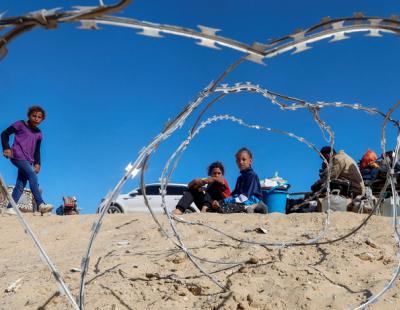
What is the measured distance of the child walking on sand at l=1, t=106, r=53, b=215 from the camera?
665 cm

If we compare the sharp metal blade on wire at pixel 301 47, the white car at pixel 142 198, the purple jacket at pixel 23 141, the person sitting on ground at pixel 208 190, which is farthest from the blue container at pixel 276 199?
the sharp metal blade on wire at pixel 301 47

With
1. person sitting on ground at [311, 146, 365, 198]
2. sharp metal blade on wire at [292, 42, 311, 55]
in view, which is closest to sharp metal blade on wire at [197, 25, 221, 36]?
sharp metal blade on wire at [292, 42, 311, 55]

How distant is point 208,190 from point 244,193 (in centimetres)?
68

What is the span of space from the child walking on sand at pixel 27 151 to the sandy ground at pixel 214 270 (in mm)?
1684

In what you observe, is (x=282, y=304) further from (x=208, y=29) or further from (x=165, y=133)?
(x=208, y=29)

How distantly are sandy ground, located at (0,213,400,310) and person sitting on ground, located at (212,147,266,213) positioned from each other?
1.09 meters

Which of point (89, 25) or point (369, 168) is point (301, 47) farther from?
point (369, 168)

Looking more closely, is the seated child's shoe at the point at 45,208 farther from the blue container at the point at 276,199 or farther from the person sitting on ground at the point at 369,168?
the person sitting on ground at the point at 369,168

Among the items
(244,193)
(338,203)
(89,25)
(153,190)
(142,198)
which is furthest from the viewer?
(153,190)

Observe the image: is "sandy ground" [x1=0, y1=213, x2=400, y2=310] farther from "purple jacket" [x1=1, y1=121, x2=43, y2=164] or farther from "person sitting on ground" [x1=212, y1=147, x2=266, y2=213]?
"purple jacket" [x1=1, y1=121, x2=43, y2=164]

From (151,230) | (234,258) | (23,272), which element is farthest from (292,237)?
(23,272)

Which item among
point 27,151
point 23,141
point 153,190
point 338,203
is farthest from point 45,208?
point 153,190

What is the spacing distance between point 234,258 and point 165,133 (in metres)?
1.89

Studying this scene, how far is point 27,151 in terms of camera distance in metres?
6.73
